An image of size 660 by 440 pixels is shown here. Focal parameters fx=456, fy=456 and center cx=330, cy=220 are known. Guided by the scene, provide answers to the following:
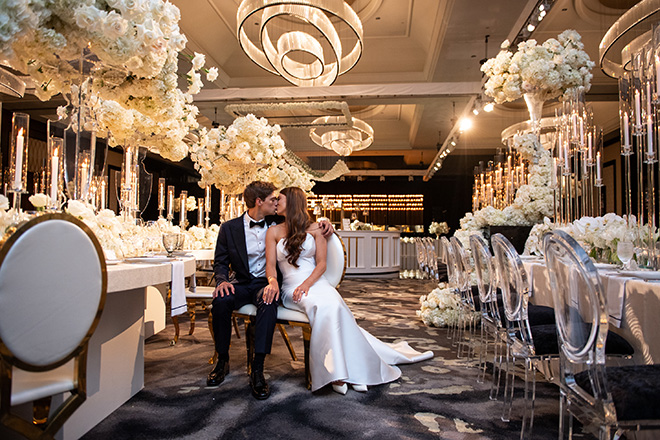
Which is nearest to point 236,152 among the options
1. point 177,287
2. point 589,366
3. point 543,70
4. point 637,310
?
point 177,287

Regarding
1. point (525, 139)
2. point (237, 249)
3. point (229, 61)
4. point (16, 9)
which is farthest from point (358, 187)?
point (16, 9)

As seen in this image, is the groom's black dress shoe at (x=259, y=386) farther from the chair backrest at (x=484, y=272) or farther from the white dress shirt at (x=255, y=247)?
the chair backrest at (x=484, y=272)

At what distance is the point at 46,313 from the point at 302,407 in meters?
1.59

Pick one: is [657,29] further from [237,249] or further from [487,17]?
[487,17]

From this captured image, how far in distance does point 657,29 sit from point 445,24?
5.16 meters

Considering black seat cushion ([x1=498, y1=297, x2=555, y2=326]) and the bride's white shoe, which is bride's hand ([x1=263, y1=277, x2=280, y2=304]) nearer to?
the bride's white shoe

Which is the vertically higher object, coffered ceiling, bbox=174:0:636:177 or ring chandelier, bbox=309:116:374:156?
coffered ceiling, bbox=174:0:636:177

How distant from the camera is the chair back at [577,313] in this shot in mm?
1438

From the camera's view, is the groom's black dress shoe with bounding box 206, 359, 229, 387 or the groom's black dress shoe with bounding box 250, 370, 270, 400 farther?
the groom's black dress shoe with bounding box 206, 359, 229, 387

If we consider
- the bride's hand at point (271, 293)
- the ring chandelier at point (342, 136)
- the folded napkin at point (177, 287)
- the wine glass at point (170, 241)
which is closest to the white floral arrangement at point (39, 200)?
the folded napkin at point (177, 287)

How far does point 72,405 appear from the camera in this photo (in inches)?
57.6

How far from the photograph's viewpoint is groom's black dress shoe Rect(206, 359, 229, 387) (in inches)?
114

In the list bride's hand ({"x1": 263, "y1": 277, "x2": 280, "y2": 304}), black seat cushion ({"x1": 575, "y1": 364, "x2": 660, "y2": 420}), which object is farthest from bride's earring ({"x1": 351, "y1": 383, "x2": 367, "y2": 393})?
black seat cushion ({"x1": 575, "y1": 364, "x2": 660, "y2": 420})

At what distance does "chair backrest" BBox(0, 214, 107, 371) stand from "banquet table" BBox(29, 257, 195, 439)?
0.30m
